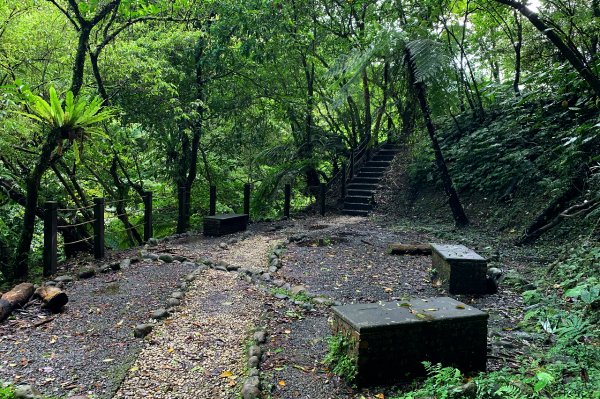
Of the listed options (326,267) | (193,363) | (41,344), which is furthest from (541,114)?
(41,344)

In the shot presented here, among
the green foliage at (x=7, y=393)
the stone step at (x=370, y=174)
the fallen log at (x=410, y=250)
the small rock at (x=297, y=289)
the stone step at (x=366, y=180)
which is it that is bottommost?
the small rock at (x=297, y=289)

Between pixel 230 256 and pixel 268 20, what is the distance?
4.92 meters

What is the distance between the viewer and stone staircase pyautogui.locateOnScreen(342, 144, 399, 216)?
11125 mm

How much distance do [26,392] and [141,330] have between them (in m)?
1.01

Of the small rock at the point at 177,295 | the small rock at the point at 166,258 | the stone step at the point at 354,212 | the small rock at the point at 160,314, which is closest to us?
the small rock at the point at 160,314

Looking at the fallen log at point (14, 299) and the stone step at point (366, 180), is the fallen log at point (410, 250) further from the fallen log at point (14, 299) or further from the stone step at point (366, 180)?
the stone step at point (366, 180)

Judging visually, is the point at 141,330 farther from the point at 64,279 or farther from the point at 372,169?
the point at 372,169

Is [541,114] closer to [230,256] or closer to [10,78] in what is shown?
[230,256]

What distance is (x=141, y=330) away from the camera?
3.54 m

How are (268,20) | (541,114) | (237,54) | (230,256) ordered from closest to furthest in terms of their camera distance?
(230,256), (541,114), (268,20), (237,54)

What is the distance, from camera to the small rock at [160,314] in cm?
389

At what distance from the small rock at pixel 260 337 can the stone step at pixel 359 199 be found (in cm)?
800

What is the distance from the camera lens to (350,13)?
455 inches

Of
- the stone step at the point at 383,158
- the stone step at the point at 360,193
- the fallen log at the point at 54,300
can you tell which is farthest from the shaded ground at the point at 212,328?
the stone step at the point at 383,158
